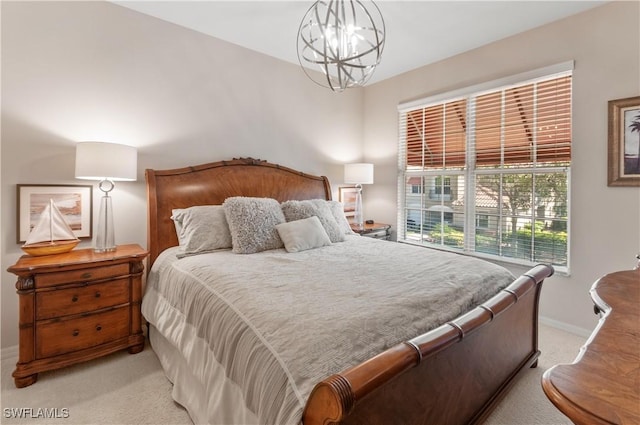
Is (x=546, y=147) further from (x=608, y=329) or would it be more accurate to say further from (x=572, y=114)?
(x=608, y=329)

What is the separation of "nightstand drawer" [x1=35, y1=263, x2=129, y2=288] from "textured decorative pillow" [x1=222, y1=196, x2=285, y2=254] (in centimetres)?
81

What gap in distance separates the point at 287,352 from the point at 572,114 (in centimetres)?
315

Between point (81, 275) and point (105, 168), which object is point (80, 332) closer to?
point (81, 275)

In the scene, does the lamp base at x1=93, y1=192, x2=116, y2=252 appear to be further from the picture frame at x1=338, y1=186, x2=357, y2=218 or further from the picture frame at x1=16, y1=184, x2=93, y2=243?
the picture frame at x1=338, y1=186, x2=357, y2=218

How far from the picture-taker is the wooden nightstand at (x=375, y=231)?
147 inches

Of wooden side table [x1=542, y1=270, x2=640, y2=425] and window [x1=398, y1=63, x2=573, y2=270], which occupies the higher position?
window [x1=398, y1=63, x2=573, y2=270]

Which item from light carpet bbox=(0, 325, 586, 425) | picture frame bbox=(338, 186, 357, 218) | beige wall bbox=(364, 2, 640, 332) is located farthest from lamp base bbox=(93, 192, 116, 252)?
beige wall bbox=(364, 2, 640, 332)

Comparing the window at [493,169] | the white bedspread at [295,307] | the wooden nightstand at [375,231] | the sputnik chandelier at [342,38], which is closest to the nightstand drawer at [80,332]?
the white bedspread at [295,307]

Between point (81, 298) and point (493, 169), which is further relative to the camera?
point (493, 169)

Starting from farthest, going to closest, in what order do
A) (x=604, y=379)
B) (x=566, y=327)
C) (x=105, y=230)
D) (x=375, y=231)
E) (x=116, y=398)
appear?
(x=375, y=231), (x=566, y=327), (x=105, y=230), (x=116, y=398), (x=604, y=379)

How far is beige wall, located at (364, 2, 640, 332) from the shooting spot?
2.40 m

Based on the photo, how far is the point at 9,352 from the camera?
2.21 metres

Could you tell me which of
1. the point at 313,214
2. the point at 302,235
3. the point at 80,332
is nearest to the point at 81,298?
the point at 80,332

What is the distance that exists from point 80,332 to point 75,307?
0.18 meters
